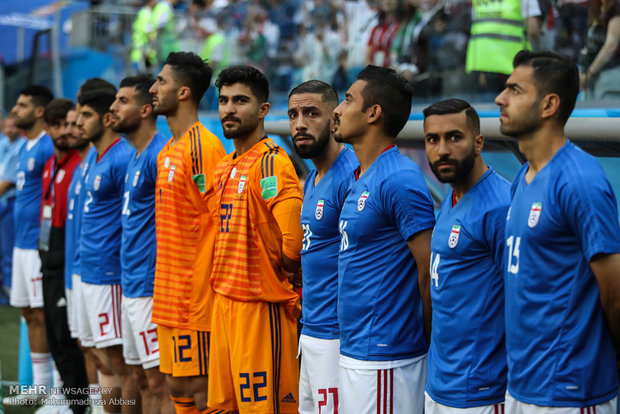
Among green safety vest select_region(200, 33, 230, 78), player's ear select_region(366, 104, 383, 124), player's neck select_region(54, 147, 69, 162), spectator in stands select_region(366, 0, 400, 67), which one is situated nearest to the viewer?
player's ear select_region(366, 104, 383, 124)

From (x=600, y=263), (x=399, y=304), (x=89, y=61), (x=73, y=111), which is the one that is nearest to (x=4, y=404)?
(x=73, y=111)

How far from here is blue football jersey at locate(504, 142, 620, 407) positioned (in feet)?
8.18

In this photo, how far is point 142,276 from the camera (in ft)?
15.7

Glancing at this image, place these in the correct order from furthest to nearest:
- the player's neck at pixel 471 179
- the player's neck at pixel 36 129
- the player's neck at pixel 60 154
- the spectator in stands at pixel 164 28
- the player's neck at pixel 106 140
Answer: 1. the spectator in stands at pixel 164 28
2. the player's neck at pixel 36 129
3. the player's neck at pixel 60 154
4. the player's neck at pixel 106 140
5. the player's neck at pixel 471 179

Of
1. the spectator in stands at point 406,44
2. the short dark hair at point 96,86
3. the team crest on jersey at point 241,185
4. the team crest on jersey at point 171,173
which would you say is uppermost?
the spectator in stands at point 406,44

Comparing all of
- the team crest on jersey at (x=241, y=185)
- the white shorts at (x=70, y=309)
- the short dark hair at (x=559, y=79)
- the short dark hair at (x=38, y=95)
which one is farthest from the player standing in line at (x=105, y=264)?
the short dark hair at (x=559, y=79)

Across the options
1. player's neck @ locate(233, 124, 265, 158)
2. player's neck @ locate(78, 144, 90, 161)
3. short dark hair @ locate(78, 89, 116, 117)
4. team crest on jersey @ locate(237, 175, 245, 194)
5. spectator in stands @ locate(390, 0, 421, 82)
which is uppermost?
spectator in stands @ locate(390, 0, 421, 82)

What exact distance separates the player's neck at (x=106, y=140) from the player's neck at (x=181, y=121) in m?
1.05

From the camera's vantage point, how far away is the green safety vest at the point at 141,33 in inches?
456

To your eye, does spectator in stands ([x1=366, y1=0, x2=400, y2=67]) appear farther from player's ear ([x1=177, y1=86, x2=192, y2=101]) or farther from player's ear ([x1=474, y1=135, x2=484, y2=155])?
player's ear ([x1=474, y1=135, x2=484, y2=155])

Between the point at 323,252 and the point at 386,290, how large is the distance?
484mm

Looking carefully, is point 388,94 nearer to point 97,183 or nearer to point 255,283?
point 255,283

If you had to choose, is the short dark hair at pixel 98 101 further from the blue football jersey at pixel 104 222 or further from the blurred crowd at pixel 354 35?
the blurred crowd at pixel 354 35

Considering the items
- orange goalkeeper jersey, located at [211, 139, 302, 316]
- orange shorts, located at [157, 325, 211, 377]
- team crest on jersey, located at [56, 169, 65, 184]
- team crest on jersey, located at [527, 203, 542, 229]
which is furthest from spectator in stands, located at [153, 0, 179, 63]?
team crest on jersey, located at [527, 203, 542, 229]
